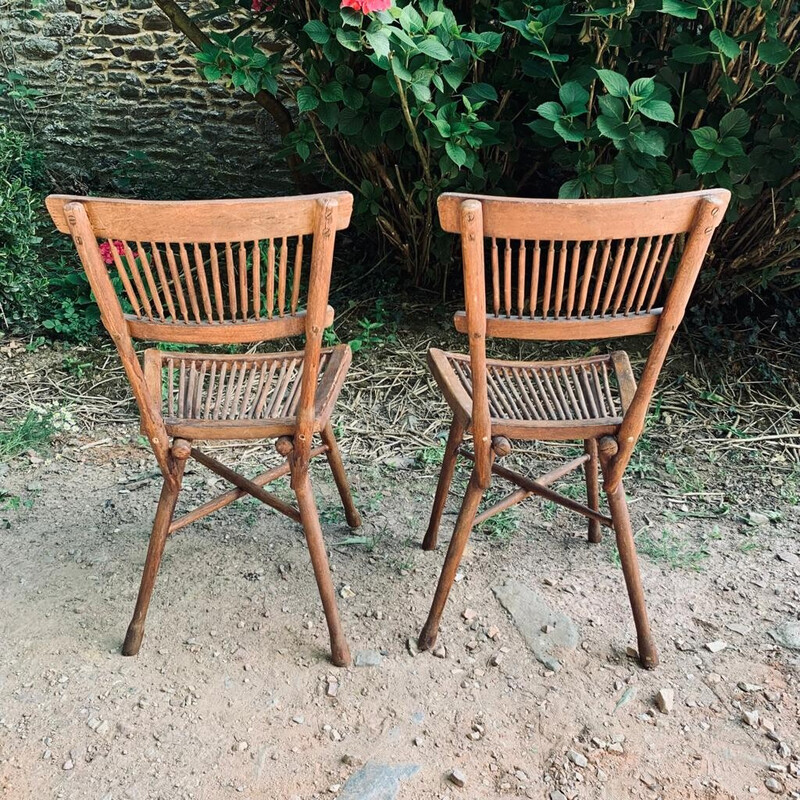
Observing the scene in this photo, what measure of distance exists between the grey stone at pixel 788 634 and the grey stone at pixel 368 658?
3.64ft

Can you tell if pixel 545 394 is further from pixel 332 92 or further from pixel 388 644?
pixel 332 92

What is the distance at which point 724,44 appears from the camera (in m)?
2.50

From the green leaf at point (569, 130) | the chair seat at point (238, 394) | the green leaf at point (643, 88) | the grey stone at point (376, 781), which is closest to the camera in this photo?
the grey stone at point (376, 781)

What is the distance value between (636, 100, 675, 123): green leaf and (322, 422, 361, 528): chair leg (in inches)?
53.1

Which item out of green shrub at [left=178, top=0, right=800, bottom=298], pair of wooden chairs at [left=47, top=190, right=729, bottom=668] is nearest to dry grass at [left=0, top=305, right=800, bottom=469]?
green shrub at [left=178, top=0, right=800, bottom=298]

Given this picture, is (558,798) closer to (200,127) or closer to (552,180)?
(552,180)

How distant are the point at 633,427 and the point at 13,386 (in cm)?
275

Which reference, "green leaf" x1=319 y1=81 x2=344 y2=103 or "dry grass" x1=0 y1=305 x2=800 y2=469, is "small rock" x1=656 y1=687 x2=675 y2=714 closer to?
"dry grass" x1=0 y1=305 x2=800 y2=469

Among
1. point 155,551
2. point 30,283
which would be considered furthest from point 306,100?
point 155,551

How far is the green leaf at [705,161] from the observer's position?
2771 mm

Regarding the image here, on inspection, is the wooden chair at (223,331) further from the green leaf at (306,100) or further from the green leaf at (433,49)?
the green leaf at (306,100)

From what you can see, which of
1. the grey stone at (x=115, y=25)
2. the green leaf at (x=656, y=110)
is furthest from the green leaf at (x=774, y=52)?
the grey stone at (x=115, y=25)

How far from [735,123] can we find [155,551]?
235cm

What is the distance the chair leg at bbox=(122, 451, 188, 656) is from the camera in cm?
203
